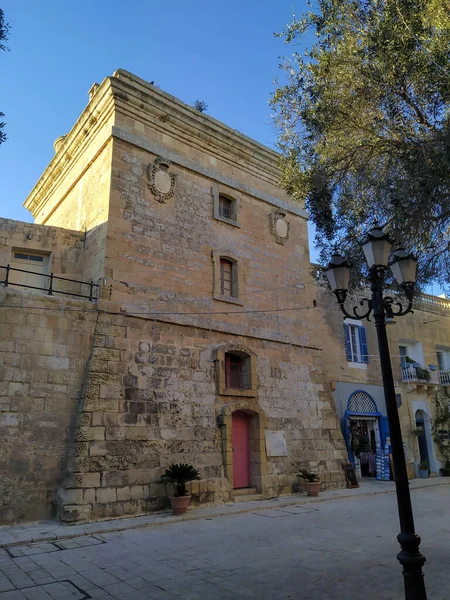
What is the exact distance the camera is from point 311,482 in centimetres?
1251

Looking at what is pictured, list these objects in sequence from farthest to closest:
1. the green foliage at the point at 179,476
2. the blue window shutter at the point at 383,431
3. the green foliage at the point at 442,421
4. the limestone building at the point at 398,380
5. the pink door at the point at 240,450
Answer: the green foliage at the point at 442,421
the blue window shutter at the point at 383,431
the limestone building at the point at 398,380
the pink door at the point at 240,450
the green foliage at the point at 179,476

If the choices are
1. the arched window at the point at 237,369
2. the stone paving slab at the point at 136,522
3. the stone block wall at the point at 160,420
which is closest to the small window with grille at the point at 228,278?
the stone block wall at the point at 160,420

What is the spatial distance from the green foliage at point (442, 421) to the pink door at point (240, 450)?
440 inches

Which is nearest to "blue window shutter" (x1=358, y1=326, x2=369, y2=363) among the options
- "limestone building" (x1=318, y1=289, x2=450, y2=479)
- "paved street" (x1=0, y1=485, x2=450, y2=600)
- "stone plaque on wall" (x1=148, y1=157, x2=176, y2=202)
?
"limestone building" (x1=318, y1=289, x2=450, y2=479)

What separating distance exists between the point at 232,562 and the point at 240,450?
6315 millimetres

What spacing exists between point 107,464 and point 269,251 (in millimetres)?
8265

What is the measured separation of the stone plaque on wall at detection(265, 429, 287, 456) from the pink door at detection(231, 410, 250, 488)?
0.60 metres

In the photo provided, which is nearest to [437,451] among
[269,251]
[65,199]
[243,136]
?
[269,251]

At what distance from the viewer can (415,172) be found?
24.2ft

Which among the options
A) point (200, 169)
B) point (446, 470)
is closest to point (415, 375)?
point (446, 470)

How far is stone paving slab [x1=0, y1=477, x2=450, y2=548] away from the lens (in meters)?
7.68

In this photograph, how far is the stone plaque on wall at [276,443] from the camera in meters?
12.7

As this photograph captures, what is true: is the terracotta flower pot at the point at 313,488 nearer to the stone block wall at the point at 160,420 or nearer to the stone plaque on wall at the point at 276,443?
the stone block wall at the point at 160,420

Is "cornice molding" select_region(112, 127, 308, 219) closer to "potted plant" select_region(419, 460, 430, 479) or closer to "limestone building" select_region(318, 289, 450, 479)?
"limestone building" select_region(318, 289, 450, 479)
